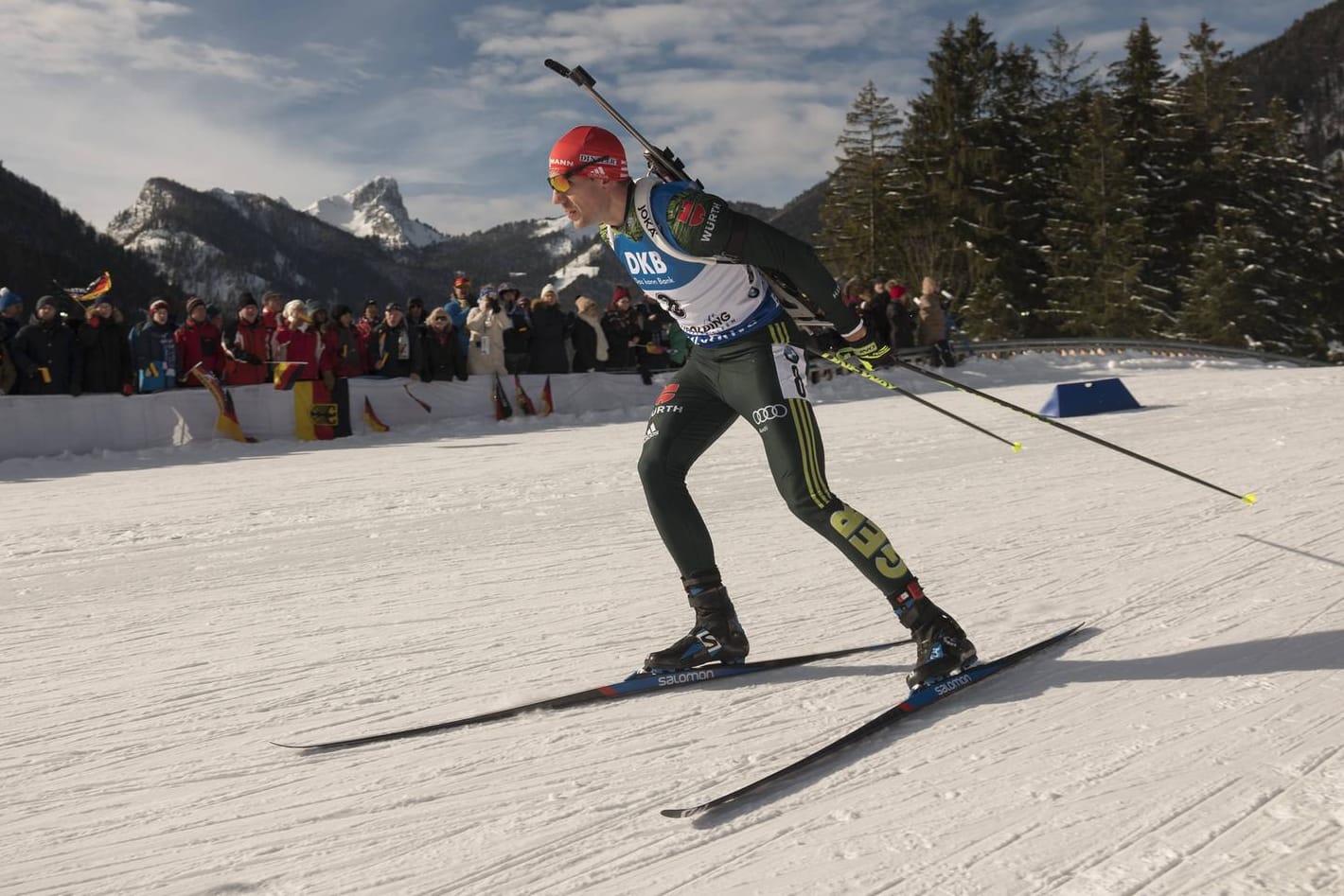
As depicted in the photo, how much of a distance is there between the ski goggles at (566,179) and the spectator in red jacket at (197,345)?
957 cm

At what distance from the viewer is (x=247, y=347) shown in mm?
11977

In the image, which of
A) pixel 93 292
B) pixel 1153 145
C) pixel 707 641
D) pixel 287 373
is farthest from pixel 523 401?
pixel 1153 145

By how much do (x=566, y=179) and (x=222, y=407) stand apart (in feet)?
31.1

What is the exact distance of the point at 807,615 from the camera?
13.9 feet

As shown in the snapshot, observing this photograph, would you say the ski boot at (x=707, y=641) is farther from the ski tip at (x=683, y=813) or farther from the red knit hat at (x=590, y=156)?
the red knit hat at (x=590, y=156)

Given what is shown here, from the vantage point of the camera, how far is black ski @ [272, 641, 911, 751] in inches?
122

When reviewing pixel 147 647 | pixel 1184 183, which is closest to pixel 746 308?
pixel 147 647

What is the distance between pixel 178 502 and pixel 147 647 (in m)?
3.98

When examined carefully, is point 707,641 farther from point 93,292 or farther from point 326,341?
point 93,292

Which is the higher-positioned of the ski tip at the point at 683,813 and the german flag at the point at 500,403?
the german flag at the point at 500,403

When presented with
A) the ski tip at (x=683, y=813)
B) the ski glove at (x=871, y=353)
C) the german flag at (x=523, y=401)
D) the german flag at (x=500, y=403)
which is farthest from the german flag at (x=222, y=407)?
the ski tip at (x=683, y=813)

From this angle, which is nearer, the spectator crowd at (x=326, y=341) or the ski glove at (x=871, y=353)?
the ski glove at (x=871, y=353)

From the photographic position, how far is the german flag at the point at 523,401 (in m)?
13.6

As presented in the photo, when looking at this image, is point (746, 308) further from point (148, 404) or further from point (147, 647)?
point (148, 404)
